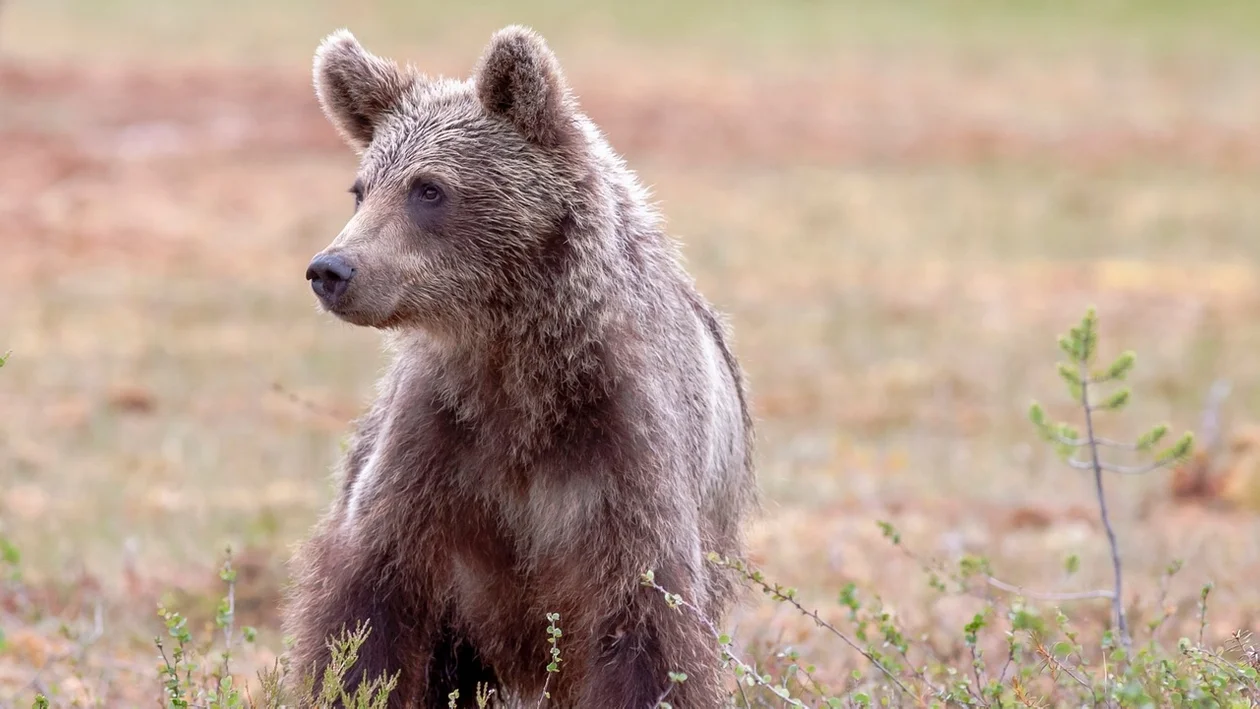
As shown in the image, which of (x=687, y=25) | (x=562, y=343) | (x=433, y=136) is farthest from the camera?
(x=687, y=25)

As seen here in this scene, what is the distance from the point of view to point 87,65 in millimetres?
31109

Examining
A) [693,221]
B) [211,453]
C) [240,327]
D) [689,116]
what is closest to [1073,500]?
[211,453]

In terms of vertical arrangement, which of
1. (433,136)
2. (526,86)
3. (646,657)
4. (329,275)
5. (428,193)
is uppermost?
(526,86)

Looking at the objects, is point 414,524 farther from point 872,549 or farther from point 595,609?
point 872,549

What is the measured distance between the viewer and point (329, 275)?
15.7ft

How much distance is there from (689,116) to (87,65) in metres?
11.5

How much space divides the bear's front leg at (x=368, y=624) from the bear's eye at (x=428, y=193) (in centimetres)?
110

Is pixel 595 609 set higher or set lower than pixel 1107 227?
lower

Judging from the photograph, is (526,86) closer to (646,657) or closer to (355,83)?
(355,83)

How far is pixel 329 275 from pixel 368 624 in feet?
3.42

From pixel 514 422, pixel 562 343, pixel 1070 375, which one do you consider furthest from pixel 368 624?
pixel 1070 375

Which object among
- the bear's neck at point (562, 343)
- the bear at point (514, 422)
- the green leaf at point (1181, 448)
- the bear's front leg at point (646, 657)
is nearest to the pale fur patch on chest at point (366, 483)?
the bear at point (514, 422)

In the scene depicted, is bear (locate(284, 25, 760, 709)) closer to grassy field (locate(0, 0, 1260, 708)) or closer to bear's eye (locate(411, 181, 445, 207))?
bear's eye (locate(411, 181, 445, 207))

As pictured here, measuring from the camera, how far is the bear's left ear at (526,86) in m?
5.01
